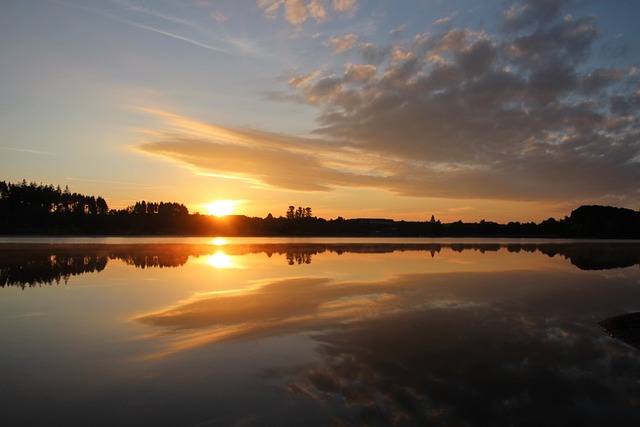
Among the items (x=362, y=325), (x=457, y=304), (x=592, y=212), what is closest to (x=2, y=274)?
(x=362, y=325)

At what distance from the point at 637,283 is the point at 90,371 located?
35.7 meters

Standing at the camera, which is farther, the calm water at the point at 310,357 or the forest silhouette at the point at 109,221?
the forest silhouette at the point at 109,221

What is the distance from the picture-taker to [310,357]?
13047 millimetres

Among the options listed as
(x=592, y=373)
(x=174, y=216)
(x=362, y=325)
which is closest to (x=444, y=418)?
(x=592, y=373)

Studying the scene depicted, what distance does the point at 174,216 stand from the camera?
618 ft

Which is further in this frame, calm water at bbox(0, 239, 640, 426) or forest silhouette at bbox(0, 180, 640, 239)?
forest silhouette at bbox(0, 180, 640, 239)

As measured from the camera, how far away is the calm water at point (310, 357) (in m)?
9.30

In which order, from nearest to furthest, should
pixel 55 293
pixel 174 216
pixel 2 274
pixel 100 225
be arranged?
pixel 55 293 < pixel 2 274 < pixel 100 225 < pixel 174 216

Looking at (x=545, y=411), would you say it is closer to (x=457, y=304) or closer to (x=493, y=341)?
(x=493, y=341)

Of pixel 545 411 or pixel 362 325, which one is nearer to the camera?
pixel 545 411

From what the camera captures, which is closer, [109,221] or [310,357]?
[310,357]

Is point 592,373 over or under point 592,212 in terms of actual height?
under

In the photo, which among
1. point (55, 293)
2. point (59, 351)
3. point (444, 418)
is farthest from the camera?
point (55, 293)

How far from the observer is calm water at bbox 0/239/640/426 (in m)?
9.30
